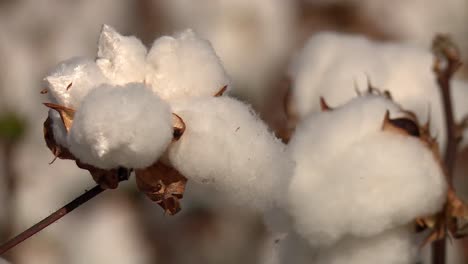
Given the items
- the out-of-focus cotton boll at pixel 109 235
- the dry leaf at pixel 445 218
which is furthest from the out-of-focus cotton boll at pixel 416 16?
the dry leaf at pixel 445 218

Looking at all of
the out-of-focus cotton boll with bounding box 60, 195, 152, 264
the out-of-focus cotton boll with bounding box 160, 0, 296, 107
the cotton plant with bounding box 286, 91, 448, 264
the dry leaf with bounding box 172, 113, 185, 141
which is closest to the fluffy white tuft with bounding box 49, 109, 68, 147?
the dry leaf with bounding box 172, 113, 185, 141

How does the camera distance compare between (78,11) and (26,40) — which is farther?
(78,11)

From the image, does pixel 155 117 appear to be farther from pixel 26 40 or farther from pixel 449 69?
pixel 26 40

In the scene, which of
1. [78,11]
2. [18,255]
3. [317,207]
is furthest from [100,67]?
[78,11]

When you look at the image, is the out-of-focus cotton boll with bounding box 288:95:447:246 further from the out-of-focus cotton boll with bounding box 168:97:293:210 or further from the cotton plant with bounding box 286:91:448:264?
the out-of-focus cotton boll with bounding box 168:97:293:210

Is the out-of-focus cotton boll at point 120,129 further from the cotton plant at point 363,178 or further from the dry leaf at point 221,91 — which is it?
the cotton plant at point 363,178

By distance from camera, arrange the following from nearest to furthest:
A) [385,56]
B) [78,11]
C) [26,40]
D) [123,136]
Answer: [123,136] → [385,56] → [26,40] → [78,11]
